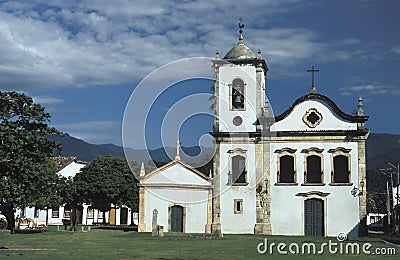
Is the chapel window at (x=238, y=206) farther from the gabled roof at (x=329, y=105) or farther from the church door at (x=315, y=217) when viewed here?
the gabled roof at (x=329, y=105)

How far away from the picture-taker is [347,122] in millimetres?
33500

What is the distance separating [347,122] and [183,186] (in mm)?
10641

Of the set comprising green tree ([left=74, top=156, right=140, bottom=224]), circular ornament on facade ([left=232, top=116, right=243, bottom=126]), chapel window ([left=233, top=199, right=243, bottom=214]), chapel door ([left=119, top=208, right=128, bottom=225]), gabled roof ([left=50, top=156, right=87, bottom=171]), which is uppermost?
circular ornament on facade ([left=232, top=116, right=243, bottom=126])

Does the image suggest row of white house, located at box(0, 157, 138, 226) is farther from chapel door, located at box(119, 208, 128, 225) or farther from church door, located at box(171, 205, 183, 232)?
church door, located at box(171, 205, 183, 232)

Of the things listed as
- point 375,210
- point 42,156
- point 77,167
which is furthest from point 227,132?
point 375,210

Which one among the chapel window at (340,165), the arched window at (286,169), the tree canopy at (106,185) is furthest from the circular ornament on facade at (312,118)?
the tree canopy at (106,185)

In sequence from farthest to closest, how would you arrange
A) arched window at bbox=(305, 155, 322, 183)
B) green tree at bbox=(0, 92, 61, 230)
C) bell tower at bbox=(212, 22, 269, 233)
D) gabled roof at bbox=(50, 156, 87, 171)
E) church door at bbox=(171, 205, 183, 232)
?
gabled roof at bbox=(50, 156, 87, 171) → church door at bbox=(171, 205, 183, 232) → bell tower at bbox=(212, 22, 269, 233) → arched window at bbox=(305, 155, 322, 183) → green tree at bbox=(0, 92, 61, 230)

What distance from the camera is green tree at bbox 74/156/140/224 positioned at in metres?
46.4

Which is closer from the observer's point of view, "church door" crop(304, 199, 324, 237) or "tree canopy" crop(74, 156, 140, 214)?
"church door" crop(304, 199, 324, 237)

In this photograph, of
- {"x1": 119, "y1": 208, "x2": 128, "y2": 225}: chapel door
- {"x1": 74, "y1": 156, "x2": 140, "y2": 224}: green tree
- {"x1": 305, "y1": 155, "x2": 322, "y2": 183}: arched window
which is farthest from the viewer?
{"x1": 119, "y1": 208, "x2": 128, "y2": 225}: chapel door

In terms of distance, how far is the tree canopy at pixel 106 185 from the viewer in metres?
46.4

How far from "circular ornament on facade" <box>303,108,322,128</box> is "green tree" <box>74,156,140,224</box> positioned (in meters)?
16.6

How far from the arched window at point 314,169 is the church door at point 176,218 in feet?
26.3

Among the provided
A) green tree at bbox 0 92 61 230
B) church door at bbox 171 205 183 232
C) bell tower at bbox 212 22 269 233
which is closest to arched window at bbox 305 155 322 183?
bell tower at bbox 212 22 269 233
